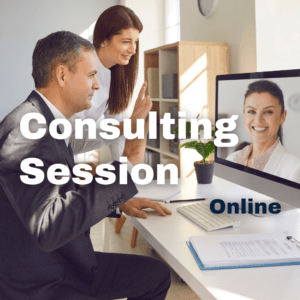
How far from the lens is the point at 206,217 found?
51.9 inches

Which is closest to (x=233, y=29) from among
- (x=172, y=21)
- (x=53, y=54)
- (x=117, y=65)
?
(x=117, y=65)

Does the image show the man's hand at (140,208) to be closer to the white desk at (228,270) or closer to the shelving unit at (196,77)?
the white desk at (228,270)

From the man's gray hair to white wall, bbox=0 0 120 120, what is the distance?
4890 mm

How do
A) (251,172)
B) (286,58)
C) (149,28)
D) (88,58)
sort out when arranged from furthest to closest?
1. (149,28)
2. (286,58)
3. (251,172)
4. (88,58)

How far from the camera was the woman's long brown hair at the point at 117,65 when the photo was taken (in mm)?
1972

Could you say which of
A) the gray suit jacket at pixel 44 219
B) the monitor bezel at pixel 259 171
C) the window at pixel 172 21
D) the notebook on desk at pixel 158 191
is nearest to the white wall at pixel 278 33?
the monitor bezel at pixel 259 171

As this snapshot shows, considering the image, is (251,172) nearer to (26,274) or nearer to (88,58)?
(88,58)

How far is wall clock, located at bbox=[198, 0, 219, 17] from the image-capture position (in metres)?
2.97

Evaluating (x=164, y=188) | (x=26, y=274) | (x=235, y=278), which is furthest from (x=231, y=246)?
(x=164, y=188)

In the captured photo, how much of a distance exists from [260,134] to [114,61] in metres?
0.99

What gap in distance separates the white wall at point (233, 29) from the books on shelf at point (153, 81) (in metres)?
0.48

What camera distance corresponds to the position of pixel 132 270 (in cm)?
135

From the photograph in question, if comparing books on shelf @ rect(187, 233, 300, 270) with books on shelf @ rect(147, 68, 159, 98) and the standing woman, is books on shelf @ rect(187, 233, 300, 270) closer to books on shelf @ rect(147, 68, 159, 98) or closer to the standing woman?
the standing woman

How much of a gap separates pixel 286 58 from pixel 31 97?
6.40ft
